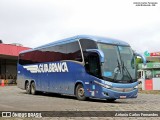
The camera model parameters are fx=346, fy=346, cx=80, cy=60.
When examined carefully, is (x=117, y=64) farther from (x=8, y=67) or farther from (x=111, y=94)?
(x=8, y=67)

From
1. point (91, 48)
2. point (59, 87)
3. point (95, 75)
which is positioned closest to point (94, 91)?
point (95, 75)

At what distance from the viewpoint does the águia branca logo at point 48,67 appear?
67.4 ft

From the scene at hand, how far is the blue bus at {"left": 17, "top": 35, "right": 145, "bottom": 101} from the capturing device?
17422 mm

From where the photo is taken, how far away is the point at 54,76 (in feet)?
71.6

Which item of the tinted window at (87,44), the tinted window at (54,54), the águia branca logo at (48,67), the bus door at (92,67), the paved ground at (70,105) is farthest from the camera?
the águia branca logo at (48,67)

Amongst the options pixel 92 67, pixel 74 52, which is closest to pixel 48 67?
pixel 74 52

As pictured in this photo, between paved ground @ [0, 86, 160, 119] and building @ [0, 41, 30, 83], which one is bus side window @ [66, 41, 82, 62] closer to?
paved ground @ [0, 86, 160, 119]

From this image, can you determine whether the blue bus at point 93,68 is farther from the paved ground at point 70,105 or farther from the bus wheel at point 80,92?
the paved ground at point 70,105

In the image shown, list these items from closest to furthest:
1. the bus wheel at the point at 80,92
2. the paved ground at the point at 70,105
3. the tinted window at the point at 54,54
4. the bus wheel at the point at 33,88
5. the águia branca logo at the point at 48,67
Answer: the paved ground at the point at 70,105
the bus wheel at the point at 80,92
the tinted window at the point at 54,54
the águia branca logo at the point at 48,67
the bus wheel at the point at 33,88

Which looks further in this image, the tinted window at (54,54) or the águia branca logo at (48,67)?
the águia branca logo at (48,67)

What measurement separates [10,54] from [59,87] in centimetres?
2877

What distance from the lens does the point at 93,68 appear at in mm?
17844

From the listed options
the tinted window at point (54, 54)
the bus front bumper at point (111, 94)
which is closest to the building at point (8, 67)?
the tinted window at point (54, 54)

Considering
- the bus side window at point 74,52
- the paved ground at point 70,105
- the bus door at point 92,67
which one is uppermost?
the bus side window at point 74,52
